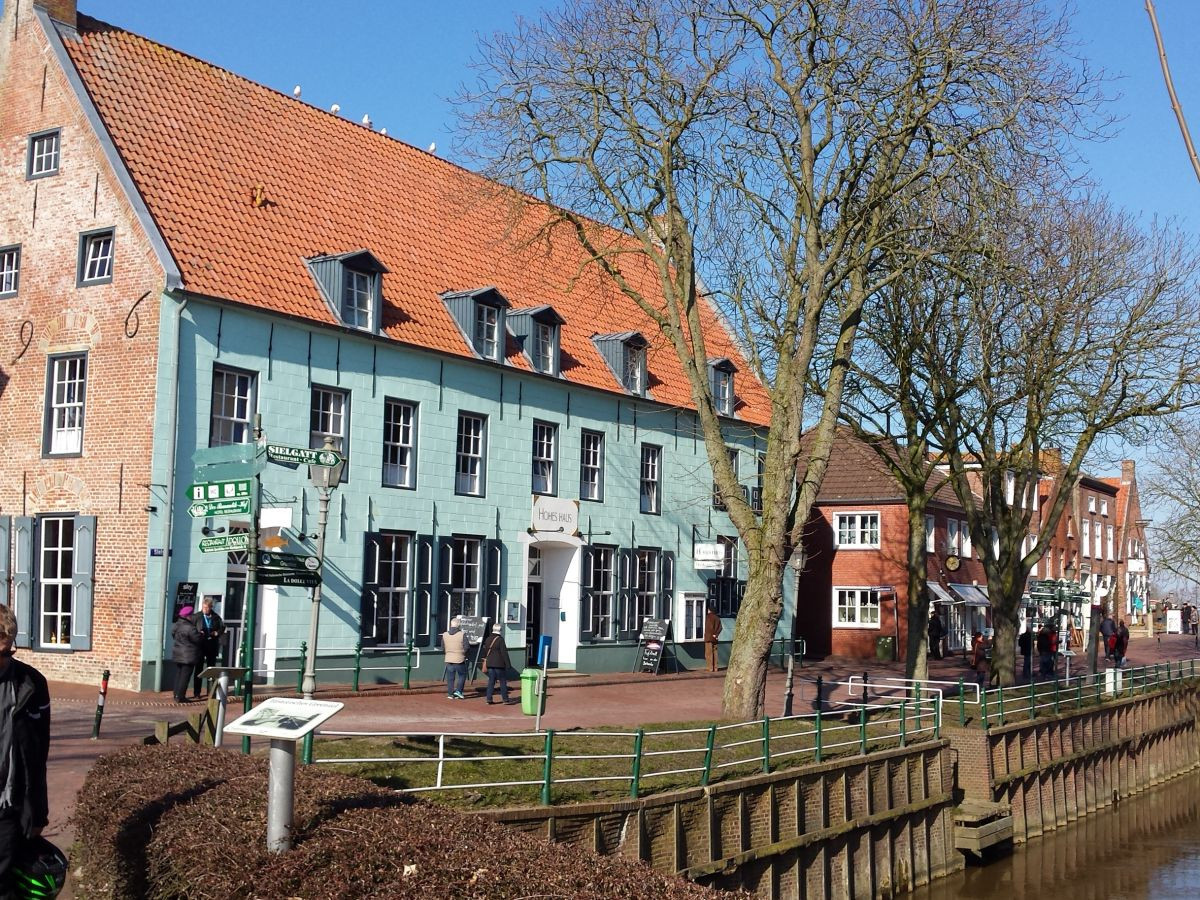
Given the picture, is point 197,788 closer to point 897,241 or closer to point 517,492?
point 897,241

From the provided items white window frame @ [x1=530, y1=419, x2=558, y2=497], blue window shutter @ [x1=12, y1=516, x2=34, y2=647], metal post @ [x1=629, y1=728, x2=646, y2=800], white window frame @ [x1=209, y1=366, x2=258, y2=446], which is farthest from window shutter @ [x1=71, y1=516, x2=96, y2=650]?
metal post @ [x1=629, y1=728, x2=646, y2=800]

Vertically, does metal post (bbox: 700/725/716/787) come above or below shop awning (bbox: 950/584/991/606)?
below

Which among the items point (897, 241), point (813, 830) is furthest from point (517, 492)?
point (813, 830)

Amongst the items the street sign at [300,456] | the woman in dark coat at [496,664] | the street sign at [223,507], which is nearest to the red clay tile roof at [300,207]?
the woman in dark coat at [496,664]

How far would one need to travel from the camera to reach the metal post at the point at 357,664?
2370 centimetres

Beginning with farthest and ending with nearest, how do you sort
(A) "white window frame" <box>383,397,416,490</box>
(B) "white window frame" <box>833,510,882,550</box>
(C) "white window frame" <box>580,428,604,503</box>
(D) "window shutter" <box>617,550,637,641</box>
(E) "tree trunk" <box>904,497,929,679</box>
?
1. (B) "white window frame" <box>833,510,882,550</box>
2. (D) "window shutter" <box>617,550,637,641</box>
3. (C) "white window frame" <box>580,428,604,503</box>
4. (A) "white window frame" <box>383,397,416,490</box>
5. (E) "tree trunk" <box>904,497,929,679</box>

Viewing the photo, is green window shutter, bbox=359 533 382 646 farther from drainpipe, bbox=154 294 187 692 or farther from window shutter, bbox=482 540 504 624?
drainpipe, bbox=154 294 187 692

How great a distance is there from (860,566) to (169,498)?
2780cm

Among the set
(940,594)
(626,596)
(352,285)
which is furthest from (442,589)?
(940,594)

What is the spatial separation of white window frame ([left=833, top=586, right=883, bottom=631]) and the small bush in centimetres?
3630

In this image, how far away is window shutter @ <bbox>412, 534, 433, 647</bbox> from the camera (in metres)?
26.8

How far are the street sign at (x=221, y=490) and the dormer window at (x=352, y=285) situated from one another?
12384 millimetres

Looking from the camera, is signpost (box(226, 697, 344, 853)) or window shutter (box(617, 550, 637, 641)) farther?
window shutter (box(617, 550, 637, 641))

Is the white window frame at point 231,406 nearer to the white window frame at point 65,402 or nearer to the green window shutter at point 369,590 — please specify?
the white window frame at point 65,402
